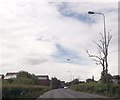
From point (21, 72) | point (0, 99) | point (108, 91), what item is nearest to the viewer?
point (0, 99)

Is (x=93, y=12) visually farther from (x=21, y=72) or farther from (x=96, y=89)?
(x=21, y=72)

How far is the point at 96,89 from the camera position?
42375 mm

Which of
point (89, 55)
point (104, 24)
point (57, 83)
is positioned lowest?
point (57, 83)

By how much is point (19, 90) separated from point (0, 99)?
13972 millimetres

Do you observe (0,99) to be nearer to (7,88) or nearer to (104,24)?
(7,88)

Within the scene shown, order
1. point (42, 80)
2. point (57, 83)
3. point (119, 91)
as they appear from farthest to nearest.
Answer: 1. point (42, 80)
2. point (57, 83)
3. point (119, 91)

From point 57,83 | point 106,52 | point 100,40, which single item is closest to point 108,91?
point 106,52

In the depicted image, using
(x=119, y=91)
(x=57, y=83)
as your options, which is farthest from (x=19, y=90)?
(x=57, y=83)

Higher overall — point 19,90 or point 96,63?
point 96,63

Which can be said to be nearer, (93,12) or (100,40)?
(93,12)

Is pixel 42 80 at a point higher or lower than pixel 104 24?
lower

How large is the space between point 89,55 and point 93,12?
39.7 ft

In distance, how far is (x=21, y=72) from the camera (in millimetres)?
109125

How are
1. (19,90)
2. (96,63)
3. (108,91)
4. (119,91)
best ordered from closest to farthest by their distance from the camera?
(119,91) < (108,91) < (19,90) < (96,63)
